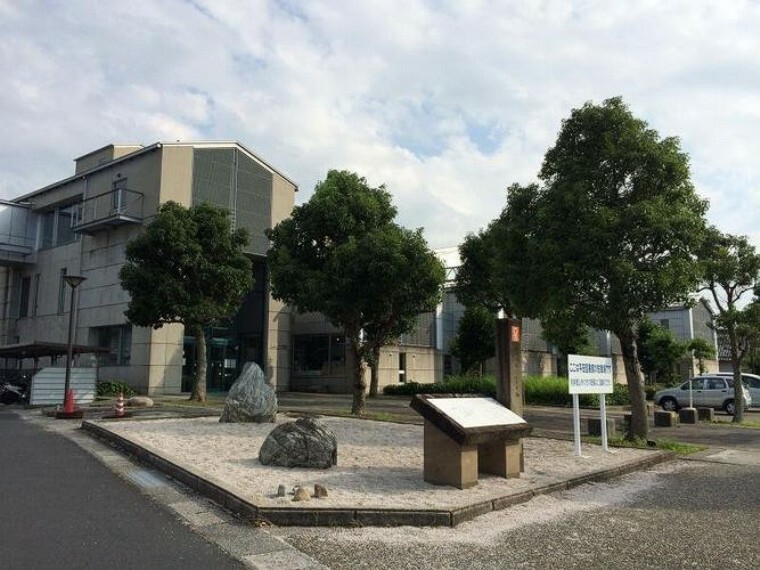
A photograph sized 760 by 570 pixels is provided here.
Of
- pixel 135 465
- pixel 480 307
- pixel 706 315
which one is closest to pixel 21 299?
pixel 480 307

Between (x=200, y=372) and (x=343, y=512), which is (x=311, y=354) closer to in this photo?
(x=200, y=372)

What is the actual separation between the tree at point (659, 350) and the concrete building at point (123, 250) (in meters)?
21.8

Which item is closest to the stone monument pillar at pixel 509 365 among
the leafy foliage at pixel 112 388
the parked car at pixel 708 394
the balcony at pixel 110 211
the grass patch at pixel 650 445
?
the grass patch at pixel 650 445

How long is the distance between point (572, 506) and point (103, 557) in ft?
16.9

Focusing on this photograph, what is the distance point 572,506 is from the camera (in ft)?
24.7

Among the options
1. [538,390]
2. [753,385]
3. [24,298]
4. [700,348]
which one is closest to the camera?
[753,385]

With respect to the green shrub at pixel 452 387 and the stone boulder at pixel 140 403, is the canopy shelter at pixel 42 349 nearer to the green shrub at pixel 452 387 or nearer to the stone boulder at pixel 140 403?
the stone boulder at pixel 140 403

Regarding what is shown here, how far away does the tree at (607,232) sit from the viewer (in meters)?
12.1

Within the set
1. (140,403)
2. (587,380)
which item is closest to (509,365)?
(587,380)

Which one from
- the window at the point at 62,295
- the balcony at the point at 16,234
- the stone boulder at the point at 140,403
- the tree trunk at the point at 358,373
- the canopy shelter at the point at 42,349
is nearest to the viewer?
the tree trunk at the point at 358,373

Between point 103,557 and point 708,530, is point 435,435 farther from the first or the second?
point 103,557

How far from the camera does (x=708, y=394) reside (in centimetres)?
2502

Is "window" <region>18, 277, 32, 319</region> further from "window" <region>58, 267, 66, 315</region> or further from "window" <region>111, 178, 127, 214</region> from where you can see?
"window" <region>111, 178, 127, 214</region>

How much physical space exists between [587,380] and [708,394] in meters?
16.2
